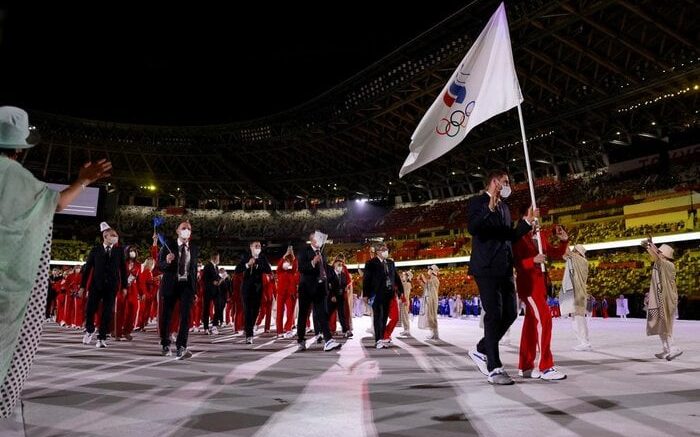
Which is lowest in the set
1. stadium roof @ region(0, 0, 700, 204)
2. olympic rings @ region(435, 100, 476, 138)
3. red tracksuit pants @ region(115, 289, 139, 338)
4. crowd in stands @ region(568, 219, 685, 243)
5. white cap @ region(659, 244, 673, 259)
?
red tracksuit pants @ region(115, 289, 139, 338)

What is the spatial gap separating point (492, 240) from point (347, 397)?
2072 millimetres

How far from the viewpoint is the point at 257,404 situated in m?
3.76

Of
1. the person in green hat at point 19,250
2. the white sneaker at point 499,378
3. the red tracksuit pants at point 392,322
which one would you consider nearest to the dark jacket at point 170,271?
the red tracksuit pants at point 392,322

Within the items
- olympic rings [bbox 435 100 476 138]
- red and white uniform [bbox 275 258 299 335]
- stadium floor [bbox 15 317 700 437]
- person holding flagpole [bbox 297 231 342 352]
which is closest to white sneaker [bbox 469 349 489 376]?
stadium floor [bbox 15 317 700 437]

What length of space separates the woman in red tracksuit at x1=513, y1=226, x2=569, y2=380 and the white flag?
198 centimetres

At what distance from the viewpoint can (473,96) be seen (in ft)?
22.9

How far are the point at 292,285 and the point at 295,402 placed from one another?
23.8 ft

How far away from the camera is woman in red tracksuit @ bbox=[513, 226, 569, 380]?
4.96 m

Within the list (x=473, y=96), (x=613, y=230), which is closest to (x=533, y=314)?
(x=473, y=96)

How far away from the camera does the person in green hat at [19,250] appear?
254 cm

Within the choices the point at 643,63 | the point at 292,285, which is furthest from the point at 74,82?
the point at 643,63

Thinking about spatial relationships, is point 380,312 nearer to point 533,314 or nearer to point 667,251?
point 533,314

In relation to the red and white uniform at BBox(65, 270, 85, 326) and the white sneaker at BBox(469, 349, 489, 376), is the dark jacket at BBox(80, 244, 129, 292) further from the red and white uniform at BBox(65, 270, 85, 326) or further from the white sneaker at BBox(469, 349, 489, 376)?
the white sneaker at BBox(469, 349, 489, 376)

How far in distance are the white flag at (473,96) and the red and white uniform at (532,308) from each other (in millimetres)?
1955
